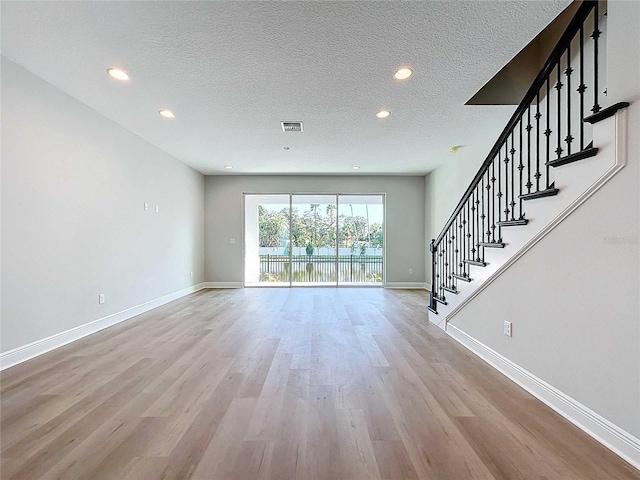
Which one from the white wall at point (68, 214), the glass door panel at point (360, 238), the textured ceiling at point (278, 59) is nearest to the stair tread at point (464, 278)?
the textured ceiling at point (278, 59)

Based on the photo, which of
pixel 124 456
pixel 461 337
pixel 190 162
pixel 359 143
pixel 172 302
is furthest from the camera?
pixel 190 162

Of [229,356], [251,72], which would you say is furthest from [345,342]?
[251,72]

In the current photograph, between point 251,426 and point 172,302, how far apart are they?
14.2 feet

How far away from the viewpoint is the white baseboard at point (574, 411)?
5.01 feet

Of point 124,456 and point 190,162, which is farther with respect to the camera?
point 190,162

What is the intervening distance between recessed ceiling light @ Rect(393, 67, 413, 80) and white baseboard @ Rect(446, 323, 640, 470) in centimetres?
269

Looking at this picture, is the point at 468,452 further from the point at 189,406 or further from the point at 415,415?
the point at 189,406

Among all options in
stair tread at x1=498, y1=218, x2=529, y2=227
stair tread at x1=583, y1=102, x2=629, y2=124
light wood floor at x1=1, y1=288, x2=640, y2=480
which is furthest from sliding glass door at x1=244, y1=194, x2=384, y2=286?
stair tread at x1=583, y1=102, x2=629, y2=124

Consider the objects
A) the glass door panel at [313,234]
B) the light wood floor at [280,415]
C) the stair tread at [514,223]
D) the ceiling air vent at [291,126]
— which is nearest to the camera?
the light wood floor at [280,415]

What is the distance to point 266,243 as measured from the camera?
737 centimetres

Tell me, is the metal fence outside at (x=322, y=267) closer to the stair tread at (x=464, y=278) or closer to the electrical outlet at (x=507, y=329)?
the stair tread at (x=464, y=278)

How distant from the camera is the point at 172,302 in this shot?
5477mm

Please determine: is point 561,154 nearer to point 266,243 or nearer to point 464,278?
point 464,278

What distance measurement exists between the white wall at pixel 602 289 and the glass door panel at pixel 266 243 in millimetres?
5653
